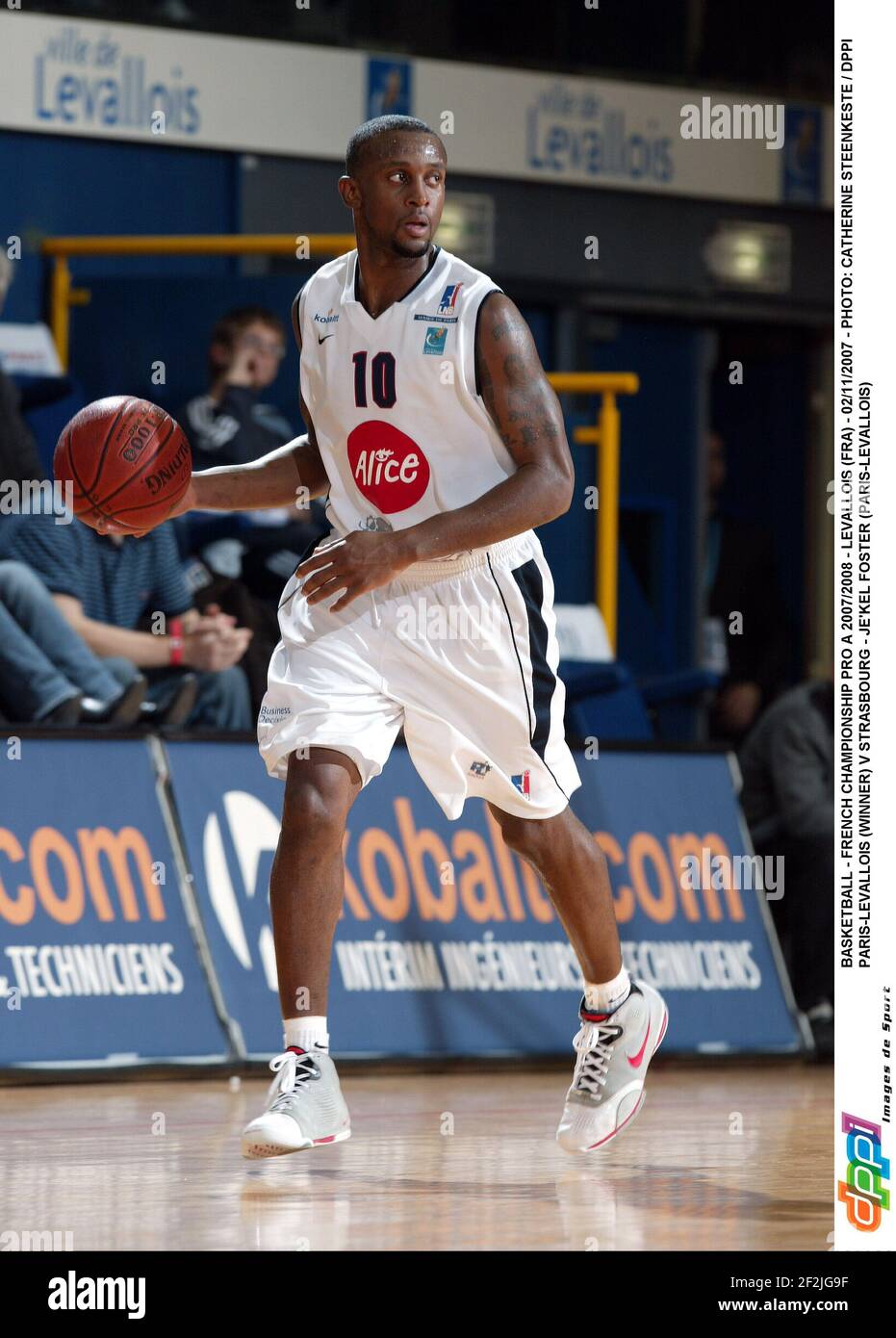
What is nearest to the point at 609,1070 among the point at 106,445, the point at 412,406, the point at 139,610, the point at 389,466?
the point at 389,466

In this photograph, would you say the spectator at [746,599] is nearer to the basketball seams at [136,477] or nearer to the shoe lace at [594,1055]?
the shoe lace at [594,1055]

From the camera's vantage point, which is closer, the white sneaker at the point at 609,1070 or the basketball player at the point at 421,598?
the basketball player at the point at 421,598

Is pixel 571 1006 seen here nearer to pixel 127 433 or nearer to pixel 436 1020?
pixel 436 1020

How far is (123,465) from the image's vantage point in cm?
490

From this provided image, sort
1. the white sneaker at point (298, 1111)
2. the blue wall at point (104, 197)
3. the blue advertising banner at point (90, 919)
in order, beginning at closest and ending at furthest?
the white sneaker at point (298, 1111) → the blue advertising banner at point (90, 919) → the blue wall at point (104, 197)

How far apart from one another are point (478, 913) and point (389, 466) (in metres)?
2.98

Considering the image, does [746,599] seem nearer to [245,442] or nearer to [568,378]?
[568,378]

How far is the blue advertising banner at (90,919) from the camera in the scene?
21.9 feet

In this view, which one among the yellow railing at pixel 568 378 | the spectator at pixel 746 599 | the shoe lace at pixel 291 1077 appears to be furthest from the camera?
the spectator at pixel 746 599

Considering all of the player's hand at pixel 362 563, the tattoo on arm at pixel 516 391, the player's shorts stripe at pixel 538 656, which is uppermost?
the tattoo on arm at pixel 516 391

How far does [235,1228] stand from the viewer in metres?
3.83
